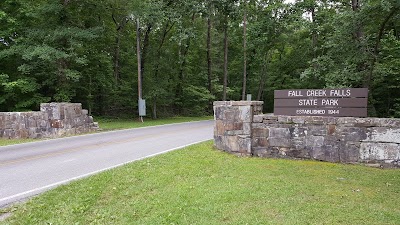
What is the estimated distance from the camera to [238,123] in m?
7.84

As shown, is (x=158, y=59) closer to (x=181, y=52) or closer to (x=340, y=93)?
(x=181, y=52)

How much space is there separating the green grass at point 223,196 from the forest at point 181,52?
184 inches

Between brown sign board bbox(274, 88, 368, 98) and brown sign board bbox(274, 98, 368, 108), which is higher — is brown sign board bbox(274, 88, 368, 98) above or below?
above

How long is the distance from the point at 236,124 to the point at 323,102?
85.6 inches

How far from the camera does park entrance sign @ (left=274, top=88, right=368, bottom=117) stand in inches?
269

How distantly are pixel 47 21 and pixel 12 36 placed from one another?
222cm

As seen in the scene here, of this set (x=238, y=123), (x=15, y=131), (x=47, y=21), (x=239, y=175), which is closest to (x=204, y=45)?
(x=47, y=21)

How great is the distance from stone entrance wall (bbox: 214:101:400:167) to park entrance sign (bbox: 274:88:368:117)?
0.78ft

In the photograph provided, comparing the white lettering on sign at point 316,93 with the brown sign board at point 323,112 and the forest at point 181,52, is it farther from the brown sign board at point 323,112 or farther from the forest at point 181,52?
the forest at point 181,52

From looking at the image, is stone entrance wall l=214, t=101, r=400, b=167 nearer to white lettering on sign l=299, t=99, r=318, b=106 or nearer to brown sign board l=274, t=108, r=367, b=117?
brown sign board l=274, t=108, r=367, b=117

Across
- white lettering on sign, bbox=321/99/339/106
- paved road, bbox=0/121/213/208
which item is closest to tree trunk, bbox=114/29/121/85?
paved road, bbox=0/121/213/208

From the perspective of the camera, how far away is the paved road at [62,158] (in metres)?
5.53

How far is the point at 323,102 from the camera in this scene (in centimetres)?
717

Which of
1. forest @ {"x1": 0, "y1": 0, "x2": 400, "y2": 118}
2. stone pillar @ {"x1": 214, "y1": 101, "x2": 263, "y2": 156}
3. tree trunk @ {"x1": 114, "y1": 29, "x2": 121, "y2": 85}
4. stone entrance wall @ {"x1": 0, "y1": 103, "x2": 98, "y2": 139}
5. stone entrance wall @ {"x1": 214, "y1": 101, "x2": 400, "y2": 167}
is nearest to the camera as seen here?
stone entrance wall @ {"x1": 214, "y1": 101, "x2": 400, "y2": 167}
